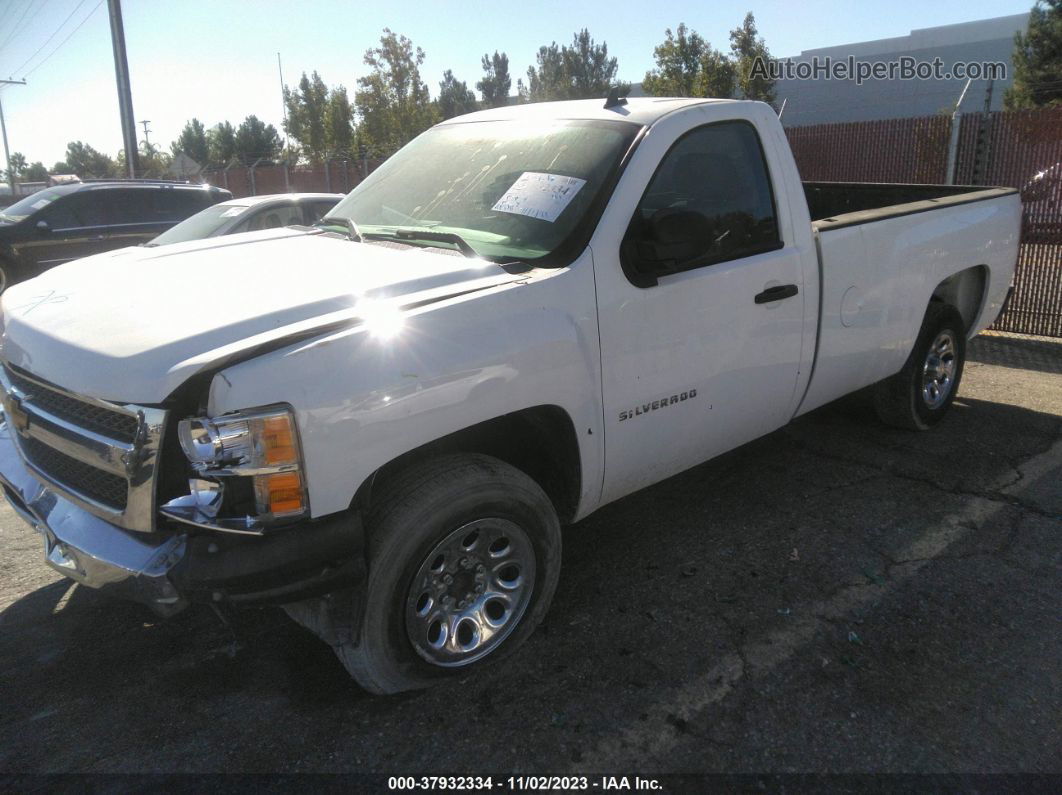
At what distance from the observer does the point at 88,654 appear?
317cm

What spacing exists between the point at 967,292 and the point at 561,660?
407cm

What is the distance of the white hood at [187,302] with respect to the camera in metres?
2.39

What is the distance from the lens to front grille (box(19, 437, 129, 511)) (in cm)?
253

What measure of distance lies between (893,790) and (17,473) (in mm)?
3142

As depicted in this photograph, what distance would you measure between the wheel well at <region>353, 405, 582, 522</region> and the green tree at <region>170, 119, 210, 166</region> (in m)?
74.8

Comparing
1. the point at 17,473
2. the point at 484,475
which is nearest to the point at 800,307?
the point at 484,475

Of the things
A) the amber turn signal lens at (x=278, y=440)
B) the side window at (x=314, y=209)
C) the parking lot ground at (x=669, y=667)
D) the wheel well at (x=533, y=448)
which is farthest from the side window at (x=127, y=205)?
A: the amber turn signal lens at (x=278, y=440)

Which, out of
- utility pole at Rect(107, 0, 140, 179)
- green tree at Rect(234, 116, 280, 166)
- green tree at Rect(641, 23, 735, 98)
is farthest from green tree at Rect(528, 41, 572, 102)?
utility pole at Rect(107, 0, 140, 179)

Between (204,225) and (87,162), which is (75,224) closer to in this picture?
(204,225)

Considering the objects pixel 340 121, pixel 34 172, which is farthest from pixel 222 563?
pixel 34 172

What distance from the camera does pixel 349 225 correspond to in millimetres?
3730

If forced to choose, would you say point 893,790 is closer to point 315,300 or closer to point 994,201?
point 315,300

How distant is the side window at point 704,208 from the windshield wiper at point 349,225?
1.24 metres

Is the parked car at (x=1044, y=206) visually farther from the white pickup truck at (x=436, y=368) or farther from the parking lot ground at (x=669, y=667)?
the white pickup truck at (x=436, y=368)
